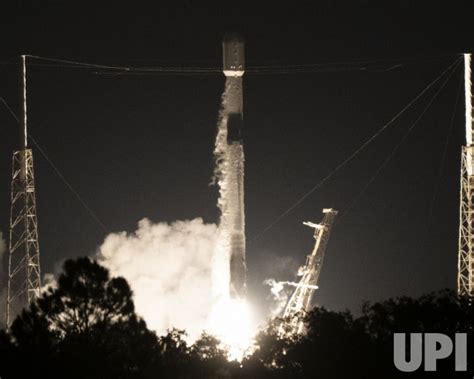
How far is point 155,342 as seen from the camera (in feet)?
161

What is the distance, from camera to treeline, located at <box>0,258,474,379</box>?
4584 cm

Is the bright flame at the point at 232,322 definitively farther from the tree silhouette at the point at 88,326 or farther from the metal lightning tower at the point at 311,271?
the tree silhouette at the point at 88,326

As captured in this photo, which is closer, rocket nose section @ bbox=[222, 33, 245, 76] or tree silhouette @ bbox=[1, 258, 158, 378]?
tree silhouette @ bbox=[1, 258, 158, 378]

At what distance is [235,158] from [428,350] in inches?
838

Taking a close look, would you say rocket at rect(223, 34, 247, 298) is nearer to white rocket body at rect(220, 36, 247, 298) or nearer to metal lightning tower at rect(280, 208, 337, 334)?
white rocket body at rect(220, 36, 247, 298)

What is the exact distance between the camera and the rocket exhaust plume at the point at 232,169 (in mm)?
65812

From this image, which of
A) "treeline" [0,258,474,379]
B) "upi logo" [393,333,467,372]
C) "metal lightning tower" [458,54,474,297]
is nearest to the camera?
"treeline" [0,258,474,379]

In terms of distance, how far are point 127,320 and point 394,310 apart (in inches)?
392

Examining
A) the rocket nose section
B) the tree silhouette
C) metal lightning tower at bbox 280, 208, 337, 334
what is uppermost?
the rocket nose section

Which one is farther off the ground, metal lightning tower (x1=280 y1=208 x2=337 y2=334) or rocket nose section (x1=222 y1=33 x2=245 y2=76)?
rocket nose section (x1=222 y1=33 x2=245 y2=76)

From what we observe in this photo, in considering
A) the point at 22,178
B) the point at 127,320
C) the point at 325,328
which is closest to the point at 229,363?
the point at 325,328

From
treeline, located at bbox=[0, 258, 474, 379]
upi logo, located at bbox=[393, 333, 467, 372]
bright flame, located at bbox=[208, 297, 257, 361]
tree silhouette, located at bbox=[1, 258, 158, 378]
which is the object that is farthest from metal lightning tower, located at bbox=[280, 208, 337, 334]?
tree silhouette, located at bbox=[1, 258, 158, 378]

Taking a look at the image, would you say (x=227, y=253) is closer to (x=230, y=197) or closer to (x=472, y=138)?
(x=230, y=197)

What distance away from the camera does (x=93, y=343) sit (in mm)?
46312
